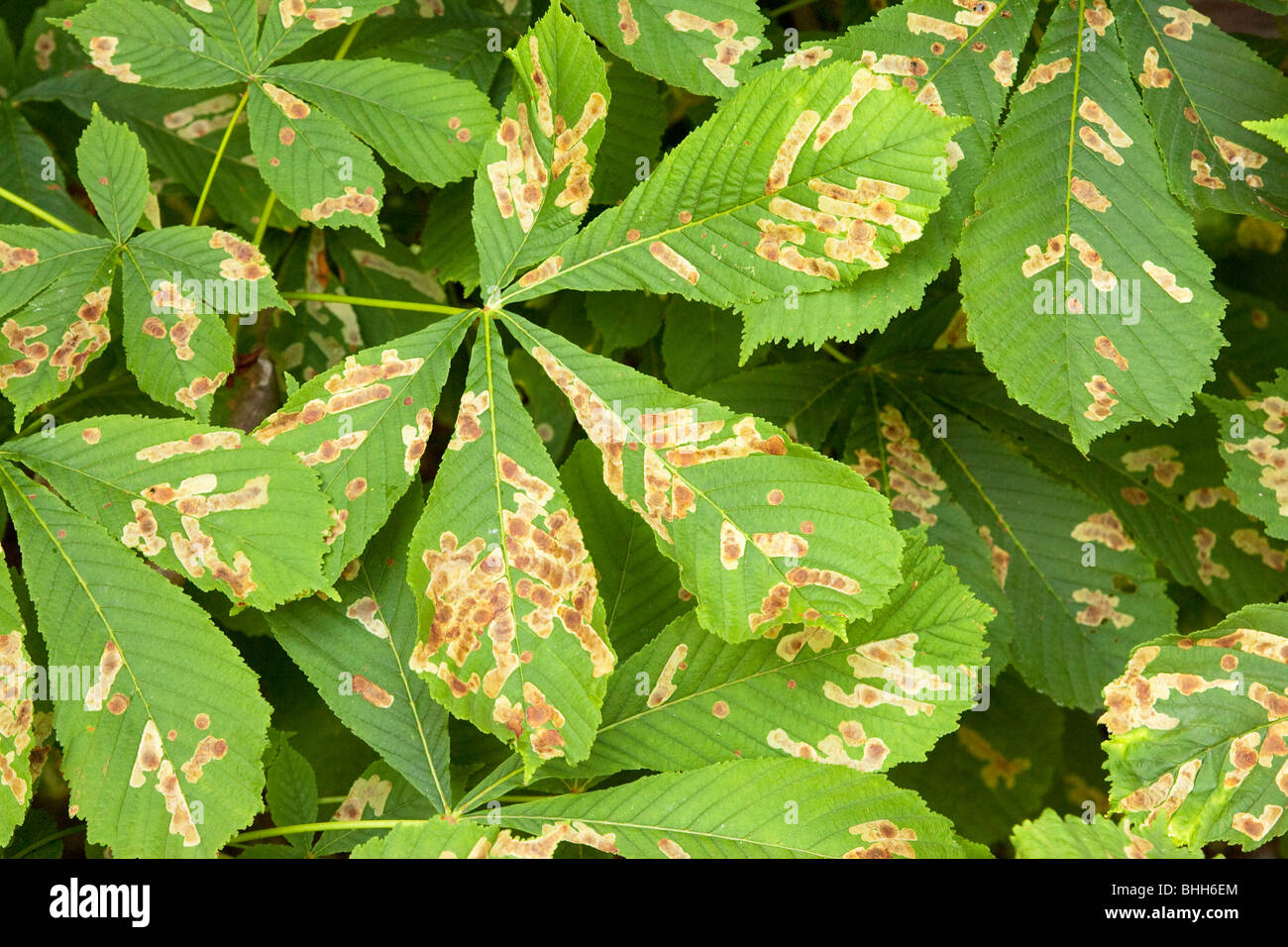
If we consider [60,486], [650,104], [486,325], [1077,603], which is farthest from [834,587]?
[60,486]

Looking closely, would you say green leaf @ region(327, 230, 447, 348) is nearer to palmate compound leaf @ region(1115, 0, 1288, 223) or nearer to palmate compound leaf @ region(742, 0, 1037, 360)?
palmate compound leaf @ region(742, 0, 1037, 360)

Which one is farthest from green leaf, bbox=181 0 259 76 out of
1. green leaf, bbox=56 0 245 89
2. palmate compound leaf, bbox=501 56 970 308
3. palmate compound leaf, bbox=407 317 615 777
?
palmate compound leaf, bbox=407 317 615 777

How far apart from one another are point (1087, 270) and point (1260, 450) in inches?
16.4

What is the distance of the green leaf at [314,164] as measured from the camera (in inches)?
57.0

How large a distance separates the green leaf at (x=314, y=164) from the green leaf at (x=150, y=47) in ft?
0.28

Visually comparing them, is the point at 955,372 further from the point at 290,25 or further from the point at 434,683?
the point at 290,25

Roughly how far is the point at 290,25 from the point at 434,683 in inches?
39.0

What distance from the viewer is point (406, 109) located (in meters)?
1.50

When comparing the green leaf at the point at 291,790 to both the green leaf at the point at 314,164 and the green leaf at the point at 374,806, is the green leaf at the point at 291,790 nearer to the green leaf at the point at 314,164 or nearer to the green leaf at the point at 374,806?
the green leaf at the point at 374,806

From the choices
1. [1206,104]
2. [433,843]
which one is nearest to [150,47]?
[433,843]

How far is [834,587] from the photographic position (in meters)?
1.28

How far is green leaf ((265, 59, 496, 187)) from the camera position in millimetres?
1486

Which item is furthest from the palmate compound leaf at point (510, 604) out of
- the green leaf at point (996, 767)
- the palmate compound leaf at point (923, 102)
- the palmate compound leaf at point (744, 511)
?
the green leaf at point (996, 767)

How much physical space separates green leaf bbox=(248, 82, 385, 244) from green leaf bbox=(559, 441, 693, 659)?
0.46m
